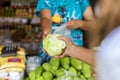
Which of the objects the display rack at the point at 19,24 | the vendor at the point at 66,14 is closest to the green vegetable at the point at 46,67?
the vendor at the point at 66,14

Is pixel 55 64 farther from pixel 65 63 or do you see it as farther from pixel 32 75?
pixel 32 75

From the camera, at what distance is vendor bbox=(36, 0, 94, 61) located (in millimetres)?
3004

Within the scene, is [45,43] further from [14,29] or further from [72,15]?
[14,29]

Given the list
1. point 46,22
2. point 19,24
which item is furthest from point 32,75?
point 19,24

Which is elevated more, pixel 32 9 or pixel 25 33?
pixel 32 9

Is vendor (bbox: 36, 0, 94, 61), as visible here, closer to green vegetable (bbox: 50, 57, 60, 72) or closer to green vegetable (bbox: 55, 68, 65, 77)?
green vegetable (bbox: 50, 57, 60, 72)

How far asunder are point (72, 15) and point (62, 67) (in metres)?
0.61

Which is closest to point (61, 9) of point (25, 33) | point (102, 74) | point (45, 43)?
point (45, 43)

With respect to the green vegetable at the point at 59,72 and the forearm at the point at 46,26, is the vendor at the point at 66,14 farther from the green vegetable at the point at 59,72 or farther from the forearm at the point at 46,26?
the green vegetable at the point at 59,72

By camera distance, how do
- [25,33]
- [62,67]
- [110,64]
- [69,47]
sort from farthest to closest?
[25,33] → [62,67] → [69,47] → [110,64]

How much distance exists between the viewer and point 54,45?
249 centimetres

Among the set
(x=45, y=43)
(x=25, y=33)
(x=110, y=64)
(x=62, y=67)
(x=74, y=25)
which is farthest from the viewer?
(x=25, y=33)

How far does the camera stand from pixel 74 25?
2.93m

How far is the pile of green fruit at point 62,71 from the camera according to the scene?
8.55ft
